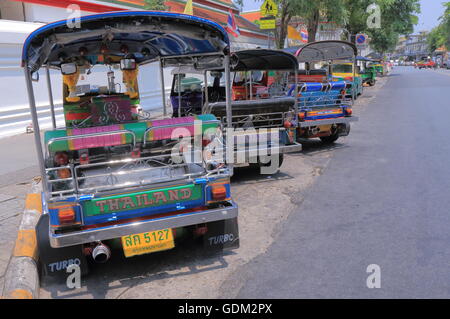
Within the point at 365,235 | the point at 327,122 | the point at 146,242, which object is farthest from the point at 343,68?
the point at 146,242

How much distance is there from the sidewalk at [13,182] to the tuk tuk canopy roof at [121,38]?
2.01 metres

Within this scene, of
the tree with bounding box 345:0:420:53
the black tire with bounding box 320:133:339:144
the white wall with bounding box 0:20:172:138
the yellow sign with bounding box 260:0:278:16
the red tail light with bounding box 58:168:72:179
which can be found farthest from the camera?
the tree with bounding box 345:0:420:53

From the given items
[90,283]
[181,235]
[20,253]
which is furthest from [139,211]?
[20,253]

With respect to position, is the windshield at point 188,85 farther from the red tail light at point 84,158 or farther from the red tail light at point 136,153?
the red tail light at point 84,158

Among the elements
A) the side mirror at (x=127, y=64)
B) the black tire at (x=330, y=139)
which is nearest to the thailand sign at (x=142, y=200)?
the side mirror at (x=127, y=64)

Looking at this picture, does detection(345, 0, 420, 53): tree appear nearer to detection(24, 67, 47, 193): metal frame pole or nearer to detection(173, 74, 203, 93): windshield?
detection(173, 74, 203, 93): windshield

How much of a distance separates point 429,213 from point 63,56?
17.5ft

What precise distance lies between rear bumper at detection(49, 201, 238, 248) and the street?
1.75 feet

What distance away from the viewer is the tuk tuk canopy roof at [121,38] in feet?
12.5

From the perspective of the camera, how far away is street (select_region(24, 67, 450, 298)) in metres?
3.78

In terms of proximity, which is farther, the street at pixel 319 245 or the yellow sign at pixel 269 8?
the yellow sign at pixel 269 8

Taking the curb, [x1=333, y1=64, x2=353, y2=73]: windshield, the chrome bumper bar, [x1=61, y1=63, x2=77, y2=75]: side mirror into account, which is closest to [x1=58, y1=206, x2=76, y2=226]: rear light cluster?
the curb

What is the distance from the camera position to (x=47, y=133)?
4539mm
